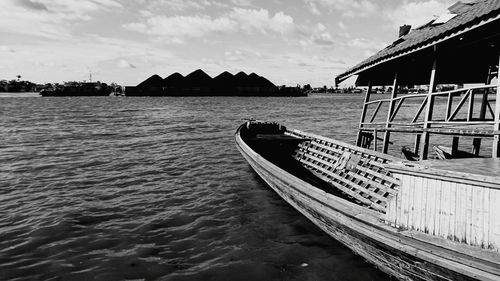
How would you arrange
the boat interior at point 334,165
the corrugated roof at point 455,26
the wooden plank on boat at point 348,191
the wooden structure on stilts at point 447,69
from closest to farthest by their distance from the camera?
the corrugated roof at point 455,26 < the wooden structure on stilts at point 447,69 < the wooden plank on boat at point 348,191 < the boat interior at point 334,165

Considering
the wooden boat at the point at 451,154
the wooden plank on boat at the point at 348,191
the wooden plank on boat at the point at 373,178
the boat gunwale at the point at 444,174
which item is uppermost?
the boat gunwale at the point at 444,174

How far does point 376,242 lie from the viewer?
5070 mm

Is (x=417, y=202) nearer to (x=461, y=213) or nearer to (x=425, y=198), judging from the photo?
(x=425, y=198)

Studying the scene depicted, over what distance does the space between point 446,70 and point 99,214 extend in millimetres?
11909

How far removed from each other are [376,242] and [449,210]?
1256 mm

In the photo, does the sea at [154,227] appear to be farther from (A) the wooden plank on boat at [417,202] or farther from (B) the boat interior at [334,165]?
(A) the wooden plank on boat at [417,202]

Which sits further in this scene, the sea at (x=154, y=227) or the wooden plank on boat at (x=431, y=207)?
the sea at (x=154, y=227)

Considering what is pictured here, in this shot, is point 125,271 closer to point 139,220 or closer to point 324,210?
point 139,220

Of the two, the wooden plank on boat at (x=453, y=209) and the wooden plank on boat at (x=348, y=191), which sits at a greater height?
the wooden plank on boat at (x=453, y=209)

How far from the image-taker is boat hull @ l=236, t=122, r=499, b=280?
13.4 feet

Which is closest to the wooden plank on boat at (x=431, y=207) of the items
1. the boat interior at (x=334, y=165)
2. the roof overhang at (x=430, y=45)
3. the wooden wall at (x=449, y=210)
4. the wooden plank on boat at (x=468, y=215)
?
the wooden wall at (x=449, y=210)

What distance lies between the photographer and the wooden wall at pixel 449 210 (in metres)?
3.86

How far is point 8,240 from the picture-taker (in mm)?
7383

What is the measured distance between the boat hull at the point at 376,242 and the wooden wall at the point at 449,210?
265 mm
